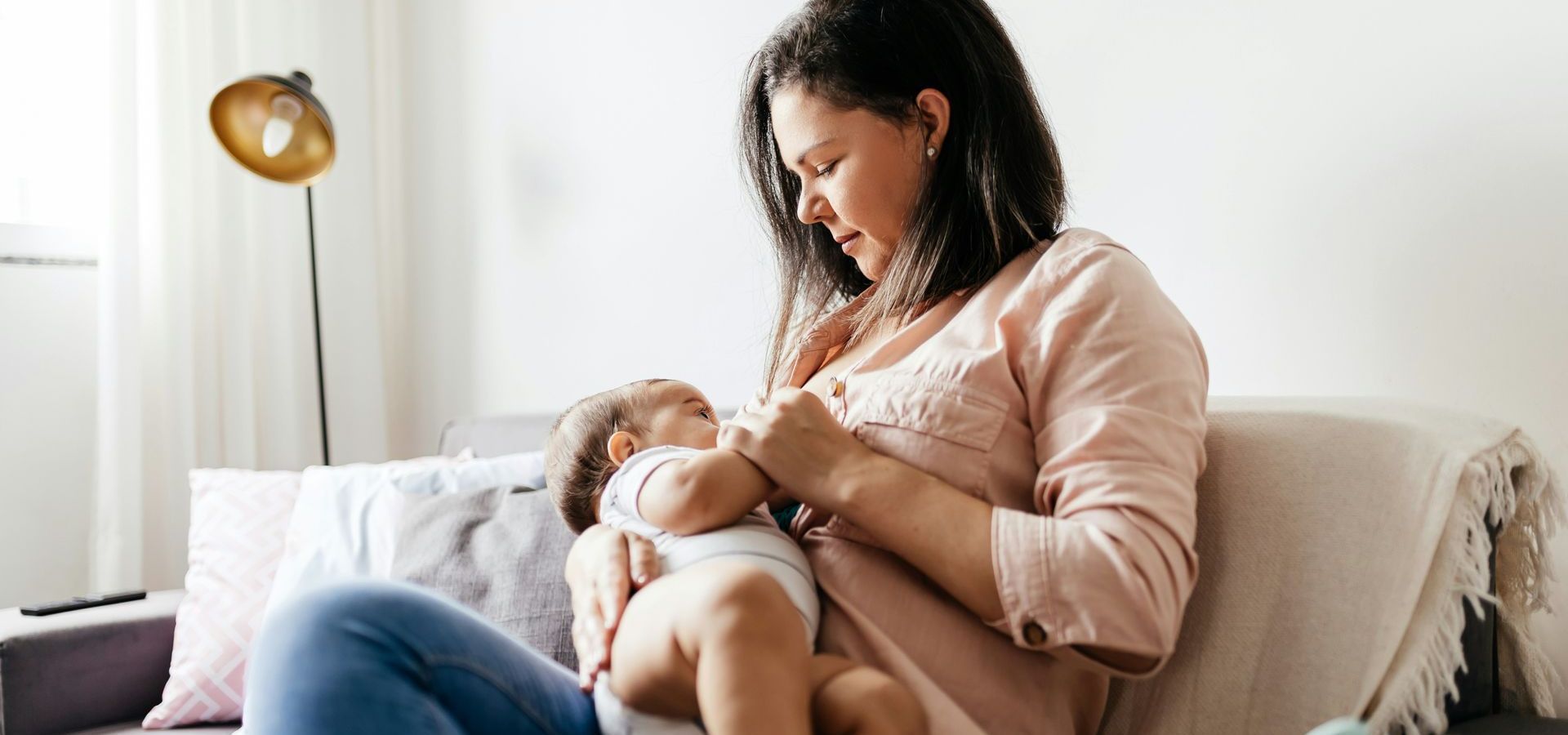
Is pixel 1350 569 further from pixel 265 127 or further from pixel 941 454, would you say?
pixel 265 127

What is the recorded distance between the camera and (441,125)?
2.98 m

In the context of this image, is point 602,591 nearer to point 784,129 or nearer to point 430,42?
point 784,129

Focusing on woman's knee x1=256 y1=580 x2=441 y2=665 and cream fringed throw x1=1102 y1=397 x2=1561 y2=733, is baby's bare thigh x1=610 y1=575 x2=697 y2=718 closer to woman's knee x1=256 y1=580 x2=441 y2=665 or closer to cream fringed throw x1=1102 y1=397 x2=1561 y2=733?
woman's knee x1=256 y1=580 x2=441 y2=665

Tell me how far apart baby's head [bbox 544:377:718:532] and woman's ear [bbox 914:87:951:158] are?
41 cm

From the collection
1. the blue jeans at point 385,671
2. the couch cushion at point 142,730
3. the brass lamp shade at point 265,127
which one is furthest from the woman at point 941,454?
the brass lamp shade at point 265,127

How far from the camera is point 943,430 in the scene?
1.06m

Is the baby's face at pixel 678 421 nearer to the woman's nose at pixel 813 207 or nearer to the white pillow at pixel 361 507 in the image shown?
the woman's nose at pixel 813 207

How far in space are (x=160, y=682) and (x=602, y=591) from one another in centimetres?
117

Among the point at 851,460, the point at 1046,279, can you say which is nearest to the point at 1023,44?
the point at 1046,279

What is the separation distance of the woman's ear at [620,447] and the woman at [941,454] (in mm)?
145

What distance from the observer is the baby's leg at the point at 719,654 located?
85 centimetres

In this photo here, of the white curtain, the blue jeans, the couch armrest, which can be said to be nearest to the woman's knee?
the blue jeans

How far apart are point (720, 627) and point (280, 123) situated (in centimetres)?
196

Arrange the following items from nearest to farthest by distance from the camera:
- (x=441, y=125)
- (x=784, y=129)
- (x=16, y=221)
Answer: (x=784, y=129) < (x=16, y=221) < (x=441, y=125)
